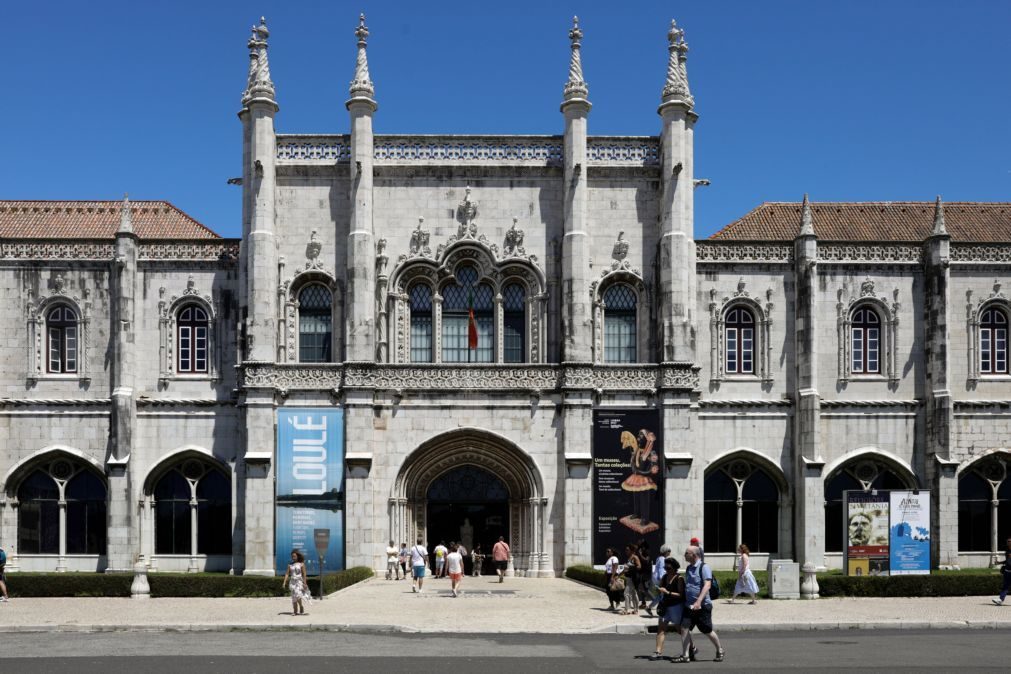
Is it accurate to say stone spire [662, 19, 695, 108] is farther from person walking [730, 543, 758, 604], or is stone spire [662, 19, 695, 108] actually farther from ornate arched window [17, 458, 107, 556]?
ornate arched window [17, 458, 107, 556]

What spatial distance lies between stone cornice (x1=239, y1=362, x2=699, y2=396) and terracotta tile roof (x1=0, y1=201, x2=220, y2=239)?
1054 cm

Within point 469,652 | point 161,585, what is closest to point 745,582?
point 469,652

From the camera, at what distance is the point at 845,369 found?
4128 centimetres

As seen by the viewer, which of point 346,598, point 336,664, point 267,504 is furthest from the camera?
point 267,504

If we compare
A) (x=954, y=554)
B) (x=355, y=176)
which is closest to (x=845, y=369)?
(x=954, y=554)

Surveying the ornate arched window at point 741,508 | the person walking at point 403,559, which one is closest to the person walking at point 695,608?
the person walking at point 403,559

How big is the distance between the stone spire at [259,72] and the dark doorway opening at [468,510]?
578 inches

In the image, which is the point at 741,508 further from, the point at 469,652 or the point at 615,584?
the point at 469,652

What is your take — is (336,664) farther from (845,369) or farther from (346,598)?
(845,369)

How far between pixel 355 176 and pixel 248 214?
3.96 meters

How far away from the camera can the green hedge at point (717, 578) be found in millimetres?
31797

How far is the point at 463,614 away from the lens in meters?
28.0

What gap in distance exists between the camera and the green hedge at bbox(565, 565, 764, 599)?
31797mm

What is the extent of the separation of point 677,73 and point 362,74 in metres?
11.2
